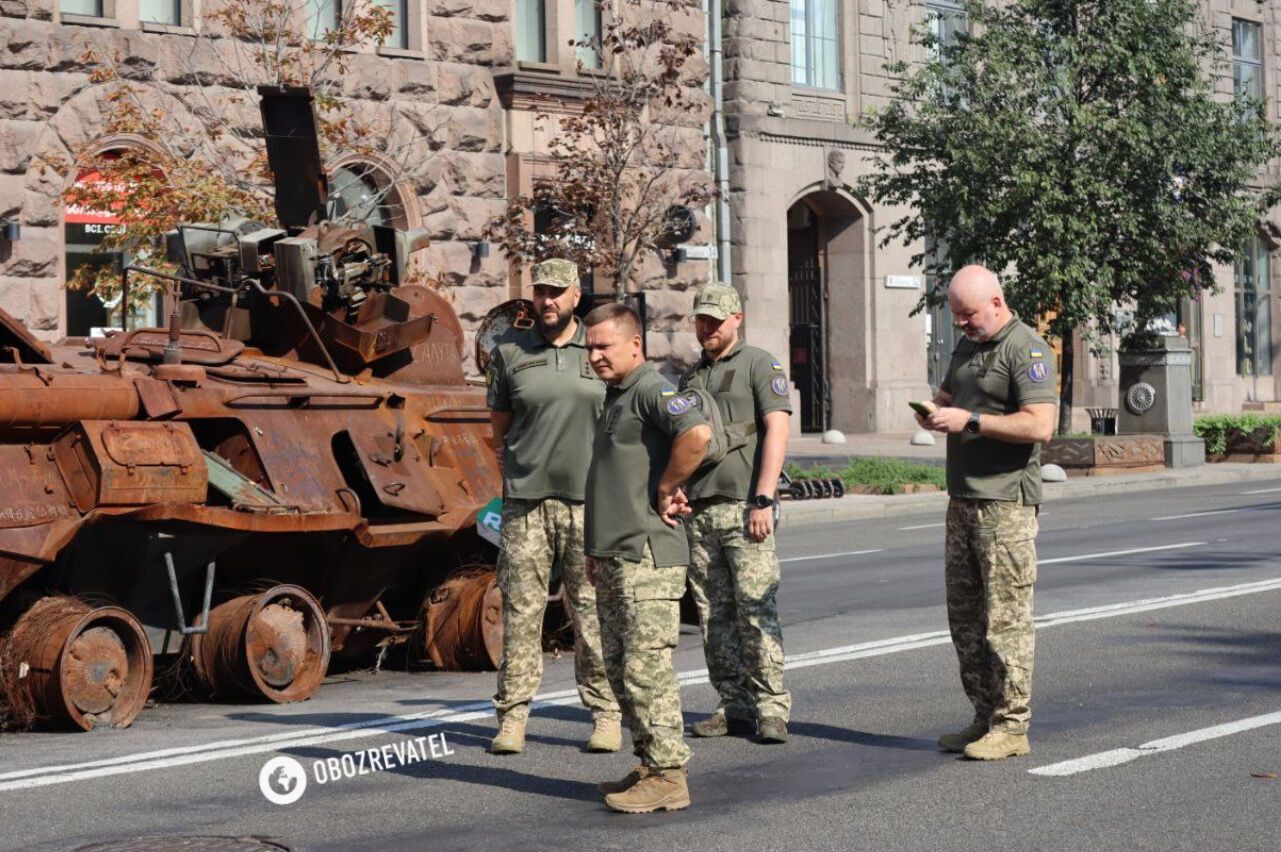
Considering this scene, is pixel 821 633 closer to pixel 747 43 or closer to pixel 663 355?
pixel 663 355

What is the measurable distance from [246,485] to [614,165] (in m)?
16.6

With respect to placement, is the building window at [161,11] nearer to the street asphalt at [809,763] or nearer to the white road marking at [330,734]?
the street asphalt at [809,763]

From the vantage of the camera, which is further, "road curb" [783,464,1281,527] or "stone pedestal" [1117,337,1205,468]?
"stone pedestal" [1117,337,1205,468]

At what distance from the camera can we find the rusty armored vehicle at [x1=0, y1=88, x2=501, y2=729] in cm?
1052

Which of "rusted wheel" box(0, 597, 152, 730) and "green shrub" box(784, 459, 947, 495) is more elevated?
"green shrub" box(784, 459, 947, 495)

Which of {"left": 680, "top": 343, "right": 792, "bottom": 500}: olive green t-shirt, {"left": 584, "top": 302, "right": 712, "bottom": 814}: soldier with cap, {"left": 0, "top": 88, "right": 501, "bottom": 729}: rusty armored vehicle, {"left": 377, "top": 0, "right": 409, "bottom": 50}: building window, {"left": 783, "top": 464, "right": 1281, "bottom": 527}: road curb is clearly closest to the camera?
{"left": 584, "top": 302, "right": 712, "bottom": 814}: soldier with cap

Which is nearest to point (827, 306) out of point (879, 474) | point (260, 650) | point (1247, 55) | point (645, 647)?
point (879, 474)

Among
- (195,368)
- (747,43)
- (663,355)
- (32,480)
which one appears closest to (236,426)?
(195,368)

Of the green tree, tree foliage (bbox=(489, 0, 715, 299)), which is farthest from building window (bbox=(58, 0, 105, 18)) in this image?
the green tree

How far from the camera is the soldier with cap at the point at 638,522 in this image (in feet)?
27.1

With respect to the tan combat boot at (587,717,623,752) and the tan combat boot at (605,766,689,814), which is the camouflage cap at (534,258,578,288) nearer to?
the tan combat boot at (587,717,623,752)

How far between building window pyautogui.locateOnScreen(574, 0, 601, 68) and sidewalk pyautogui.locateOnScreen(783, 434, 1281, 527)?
6381 mm

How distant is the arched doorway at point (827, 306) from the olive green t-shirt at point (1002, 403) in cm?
2851

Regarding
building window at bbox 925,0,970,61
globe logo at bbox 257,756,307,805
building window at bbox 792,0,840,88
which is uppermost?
building window at bbox 925,0,970,61
